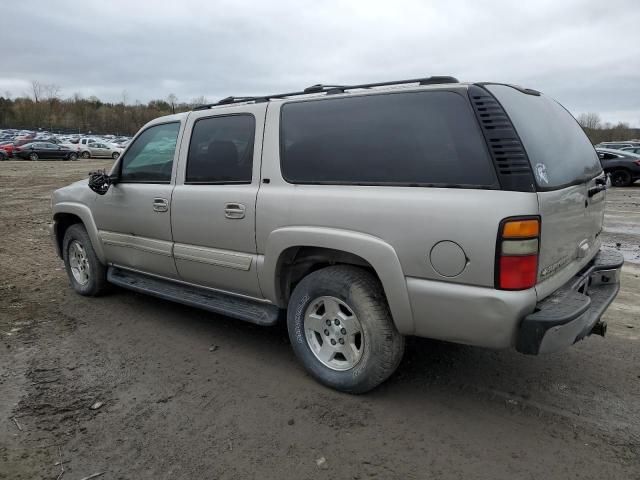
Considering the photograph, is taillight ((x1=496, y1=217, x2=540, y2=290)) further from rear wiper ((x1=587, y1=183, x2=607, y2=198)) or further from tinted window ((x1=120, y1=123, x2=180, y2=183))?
tinted window ((x1=120, y1=123, x2=180, y2=183))

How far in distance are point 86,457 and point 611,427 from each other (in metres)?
2.93

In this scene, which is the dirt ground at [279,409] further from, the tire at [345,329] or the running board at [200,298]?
the running board at [200,298]

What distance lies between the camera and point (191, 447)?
2.78 meters

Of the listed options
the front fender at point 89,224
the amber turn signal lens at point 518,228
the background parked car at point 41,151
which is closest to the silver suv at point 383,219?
the amber turn signal lens at point 518,228

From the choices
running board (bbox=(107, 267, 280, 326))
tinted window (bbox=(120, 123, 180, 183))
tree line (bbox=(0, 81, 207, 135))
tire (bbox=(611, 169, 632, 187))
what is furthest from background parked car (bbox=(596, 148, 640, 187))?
tree line (bbox=(0, 81, 207, 135))

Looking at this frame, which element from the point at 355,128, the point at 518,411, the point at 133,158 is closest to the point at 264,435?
the point at 518,411

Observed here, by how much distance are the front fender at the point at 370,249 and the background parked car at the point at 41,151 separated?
36.3 m

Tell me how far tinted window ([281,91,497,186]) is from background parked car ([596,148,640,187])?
56.7ft

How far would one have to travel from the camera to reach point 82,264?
548 centimetres

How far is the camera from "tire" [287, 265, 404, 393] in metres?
3.08

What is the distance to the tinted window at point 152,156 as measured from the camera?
4.37m

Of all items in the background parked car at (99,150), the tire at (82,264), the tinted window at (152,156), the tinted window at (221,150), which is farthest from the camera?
the background parked car at (99,150)

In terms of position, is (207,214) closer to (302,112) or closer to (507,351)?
(302,112)

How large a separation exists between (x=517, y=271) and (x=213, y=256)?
2258 mm
